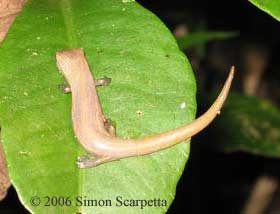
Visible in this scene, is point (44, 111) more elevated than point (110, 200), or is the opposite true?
point (44, 111)

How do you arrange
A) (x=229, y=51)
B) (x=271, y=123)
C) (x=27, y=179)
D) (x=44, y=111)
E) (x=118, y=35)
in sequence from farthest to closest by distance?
(x=229, y=51) → (x=271, y=123) → (x=118, y=35) → (x=44, y=111) → (x=27, y=179)

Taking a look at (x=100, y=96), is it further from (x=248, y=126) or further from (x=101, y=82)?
(x=248, y=126)

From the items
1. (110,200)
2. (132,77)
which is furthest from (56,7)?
(110,200)

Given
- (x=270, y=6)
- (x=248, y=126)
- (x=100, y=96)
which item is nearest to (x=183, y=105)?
(x=100, y=96)

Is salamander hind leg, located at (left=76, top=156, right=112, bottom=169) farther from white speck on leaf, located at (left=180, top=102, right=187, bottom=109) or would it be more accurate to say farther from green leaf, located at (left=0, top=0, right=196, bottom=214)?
white speck on leaf, located at (left=180, top=102, right=187, bottom=109)

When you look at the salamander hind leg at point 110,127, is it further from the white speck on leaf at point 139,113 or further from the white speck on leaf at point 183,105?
the white speck on leaf at point 183,105

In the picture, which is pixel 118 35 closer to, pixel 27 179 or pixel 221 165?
pixel 27 179
